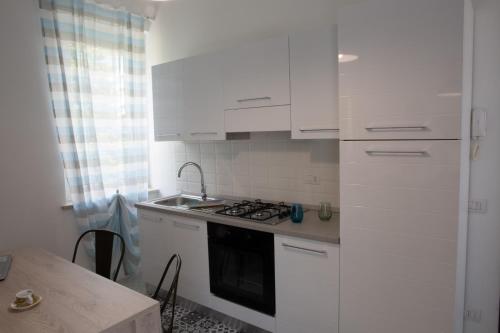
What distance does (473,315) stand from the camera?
6.82 feet

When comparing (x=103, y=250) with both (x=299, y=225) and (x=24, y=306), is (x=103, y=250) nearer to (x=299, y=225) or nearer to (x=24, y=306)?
(x=24, y=306)

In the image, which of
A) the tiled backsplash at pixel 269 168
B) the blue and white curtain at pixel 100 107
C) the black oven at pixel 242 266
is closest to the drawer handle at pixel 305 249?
the black oven at pixel 242 266

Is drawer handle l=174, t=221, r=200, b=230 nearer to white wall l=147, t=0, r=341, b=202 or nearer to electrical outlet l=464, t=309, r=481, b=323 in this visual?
white wall l=147, t=0, r=341, b=202

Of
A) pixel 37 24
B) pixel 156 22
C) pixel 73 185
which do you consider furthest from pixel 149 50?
pixel 73 185

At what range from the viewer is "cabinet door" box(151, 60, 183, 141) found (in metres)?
3.04

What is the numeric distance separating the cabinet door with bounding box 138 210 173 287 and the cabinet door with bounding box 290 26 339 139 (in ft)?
4.75

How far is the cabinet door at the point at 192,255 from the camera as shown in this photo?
2.68m

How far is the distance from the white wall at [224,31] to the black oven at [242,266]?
0.61 m

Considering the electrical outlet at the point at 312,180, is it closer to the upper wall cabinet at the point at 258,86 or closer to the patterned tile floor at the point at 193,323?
the upper wall cabinet at the point at 258,86

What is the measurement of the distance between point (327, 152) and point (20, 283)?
208 cm

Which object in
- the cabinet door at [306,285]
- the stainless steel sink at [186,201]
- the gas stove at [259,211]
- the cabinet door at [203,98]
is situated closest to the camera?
the cabinet door at [306,285]

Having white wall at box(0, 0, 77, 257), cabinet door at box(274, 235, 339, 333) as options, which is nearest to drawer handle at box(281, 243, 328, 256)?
cabinet door at box(274, 235, 339, 333)

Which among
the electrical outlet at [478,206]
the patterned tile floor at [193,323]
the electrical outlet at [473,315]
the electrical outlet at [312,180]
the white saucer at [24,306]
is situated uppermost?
the electrical outlet at [312,180]

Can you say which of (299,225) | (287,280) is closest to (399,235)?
(299,225)
